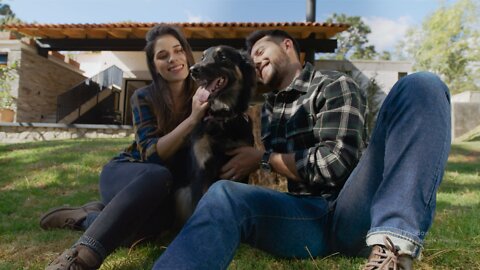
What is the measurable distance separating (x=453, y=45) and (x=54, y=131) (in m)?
25.8

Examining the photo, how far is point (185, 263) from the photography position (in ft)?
4.74

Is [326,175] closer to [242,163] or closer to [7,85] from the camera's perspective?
[242,163]

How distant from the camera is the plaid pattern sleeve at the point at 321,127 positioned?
6.51 ft

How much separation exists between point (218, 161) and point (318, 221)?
3.18 feet

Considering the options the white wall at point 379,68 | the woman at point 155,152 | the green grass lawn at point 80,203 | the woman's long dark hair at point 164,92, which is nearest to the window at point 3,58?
the green grass lawn at point 80,203

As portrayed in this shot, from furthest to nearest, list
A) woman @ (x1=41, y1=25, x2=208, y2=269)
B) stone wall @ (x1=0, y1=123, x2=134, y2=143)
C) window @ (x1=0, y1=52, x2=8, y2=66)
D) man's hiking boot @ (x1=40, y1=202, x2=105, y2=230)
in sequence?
1. window @ (x1=0, y1=52, x2=8, y2=66)
2. stone wall @ (x1=0, y1=123, x2=134, y2=143)
3. man's hiking boot @ (x1=40, y1=202, x2=105, y2=230)
4. woman @ (x1=41, y1=25, x2=208, y2=269)

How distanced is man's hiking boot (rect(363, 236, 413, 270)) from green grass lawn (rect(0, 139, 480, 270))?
2.07 feet

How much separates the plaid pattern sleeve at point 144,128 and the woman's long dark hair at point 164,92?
0.04 meters

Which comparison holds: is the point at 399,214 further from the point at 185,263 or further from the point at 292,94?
the point at 292,94

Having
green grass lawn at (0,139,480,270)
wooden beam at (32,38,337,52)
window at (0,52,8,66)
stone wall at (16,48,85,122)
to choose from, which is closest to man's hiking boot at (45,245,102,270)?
green grass lawn at (0,139,480,270)

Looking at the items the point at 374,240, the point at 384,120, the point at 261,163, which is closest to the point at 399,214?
the point at 374,240

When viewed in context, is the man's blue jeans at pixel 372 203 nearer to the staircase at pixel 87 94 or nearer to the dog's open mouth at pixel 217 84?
the dog's open mouth at pixel 217 84

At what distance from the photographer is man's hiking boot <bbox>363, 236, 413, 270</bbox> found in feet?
4.53

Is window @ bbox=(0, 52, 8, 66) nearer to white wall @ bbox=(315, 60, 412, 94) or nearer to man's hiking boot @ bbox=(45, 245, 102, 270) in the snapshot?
white wall @ bbox=(315, 60, 412, 94)
